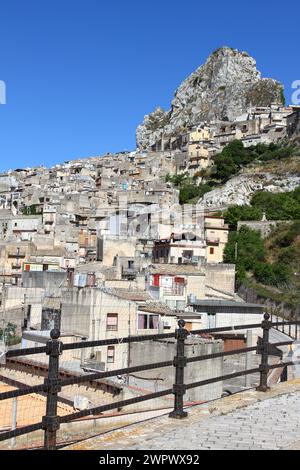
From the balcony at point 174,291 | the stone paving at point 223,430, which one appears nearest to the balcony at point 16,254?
the balcony at point 174,291

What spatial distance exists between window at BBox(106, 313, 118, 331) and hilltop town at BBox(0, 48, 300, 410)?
2.2 inches

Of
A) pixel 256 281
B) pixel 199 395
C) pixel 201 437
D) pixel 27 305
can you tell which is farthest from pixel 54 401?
pixel 256 281

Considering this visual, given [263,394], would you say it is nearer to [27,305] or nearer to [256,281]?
[27,305]

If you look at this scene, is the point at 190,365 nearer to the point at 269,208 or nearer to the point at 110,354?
the point at 110,354

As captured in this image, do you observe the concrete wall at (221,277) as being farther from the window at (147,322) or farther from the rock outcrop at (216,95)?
the rock outcrop at (216,95)

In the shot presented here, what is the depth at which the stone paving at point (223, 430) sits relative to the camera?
586 cm

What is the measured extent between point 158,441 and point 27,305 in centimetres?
3443

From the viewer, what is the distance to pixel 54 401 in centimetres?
567

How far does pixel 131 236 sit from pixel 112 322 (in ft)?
120

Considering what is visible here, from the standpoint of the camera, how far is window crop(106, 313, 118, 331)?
29.0 metres

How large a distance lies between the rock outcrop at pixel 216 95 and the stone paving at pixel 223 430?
13380 cm

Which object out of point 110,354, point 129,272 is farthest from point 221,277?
point 110,354

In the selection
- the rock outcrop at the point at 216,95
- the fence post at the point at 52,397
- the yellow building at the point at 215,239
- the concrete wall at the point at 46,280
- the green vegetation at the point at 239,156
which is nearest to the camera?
the fence post at the point at 52,397

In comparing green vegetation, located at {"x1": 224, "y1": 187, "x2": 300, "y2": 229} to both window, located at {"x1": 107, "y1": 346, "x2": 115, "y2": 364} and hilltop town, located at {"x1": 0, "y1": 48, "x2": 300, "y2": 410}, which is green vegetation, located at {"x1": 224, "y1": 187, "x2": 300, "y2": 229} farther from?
window, located at {"x1": 107, "y1": 346, "x2": 115, "y2": 364}
